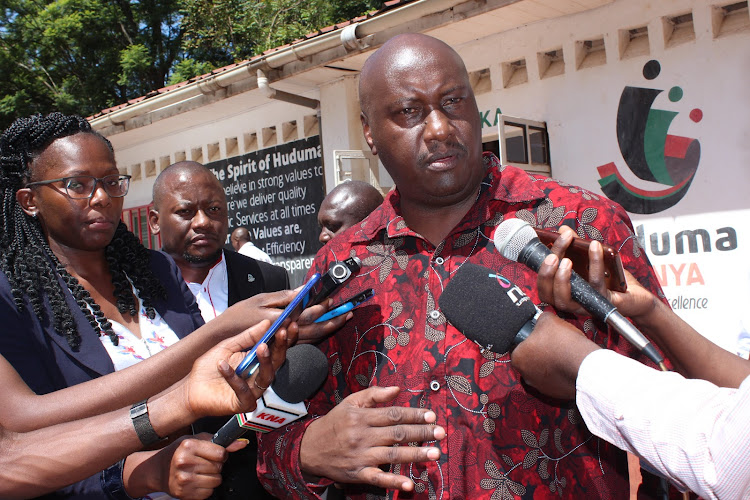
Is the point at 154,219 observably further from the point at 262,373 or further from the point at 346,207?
the point at 262,373

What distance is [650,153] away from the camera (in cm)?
562

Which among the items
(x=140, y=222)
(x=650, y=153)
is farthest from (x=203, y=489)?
(x=140, y=222)

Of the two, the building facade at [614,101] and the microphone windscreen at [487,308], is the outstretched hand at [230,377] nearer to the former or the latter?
the microphone windscreen at [487,308]

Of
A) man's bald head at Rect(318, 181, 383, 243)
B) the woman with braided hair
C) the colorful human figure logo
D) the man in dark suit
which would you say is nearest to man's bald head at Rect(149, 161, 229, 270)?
the man in dark suit

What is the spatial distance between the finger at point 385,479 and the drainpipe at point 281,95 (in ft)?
21.6

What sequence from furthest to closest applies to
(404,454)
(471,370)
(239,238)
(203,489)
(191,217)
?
1. (239,238)
2. (191,217)
3. (203,489)
4. (471,370)
5. (404,454)

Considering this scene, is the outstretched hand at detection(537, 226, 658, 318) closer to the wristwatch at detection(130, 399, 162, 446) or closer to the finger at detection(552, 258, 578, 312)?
the finger at detection(552, 258, 578, 312)

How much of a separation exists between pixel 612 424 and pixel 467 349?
0.51 metres

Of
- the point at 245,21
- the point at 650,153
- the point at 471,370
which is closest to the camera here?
the point at 471,370

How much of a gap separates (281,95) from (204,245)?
459 cm

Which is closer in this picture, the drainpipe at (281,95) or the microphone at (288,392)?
the microphone at (288,392)

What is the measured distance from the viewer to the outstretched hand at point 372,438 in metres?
1.46

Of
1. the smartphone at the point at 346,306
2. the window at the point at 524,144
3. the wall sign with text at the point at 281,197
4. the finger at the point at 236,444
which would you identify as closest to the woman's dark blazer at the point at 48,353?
the finger at the point at 236,444

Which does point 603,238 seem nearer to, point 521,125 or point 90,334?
point 90,334
